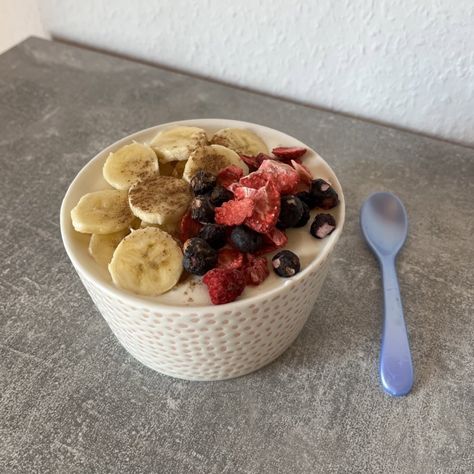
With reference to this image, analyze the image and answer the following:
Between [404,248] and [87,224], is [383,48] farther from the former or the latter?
[87,224]

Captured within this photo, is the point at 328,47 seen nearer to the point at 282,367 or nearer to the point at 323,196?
the point at 323,196

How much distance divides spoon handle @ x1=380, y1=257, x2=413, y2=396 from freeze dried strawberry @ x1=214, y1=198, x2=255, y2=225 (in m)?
0.26

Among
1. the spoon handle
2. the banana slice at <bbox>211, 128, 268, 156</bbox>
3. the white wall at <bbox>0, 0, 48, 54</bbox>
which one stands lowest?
the spoon handle

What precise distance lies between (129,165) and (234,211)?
0.17 m

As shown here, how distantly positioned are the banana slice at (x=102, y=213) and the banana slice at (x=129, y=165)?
18 mm

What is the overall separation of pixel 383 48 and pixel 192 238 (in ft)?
1.97

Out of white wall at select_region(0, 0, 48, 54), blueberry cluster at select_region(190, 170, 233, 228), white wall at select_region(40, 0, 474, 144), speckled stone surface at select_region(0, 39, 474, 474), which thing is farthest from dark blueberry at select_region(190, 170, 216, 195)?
white wall at select_region(0, 0, 48, 54)

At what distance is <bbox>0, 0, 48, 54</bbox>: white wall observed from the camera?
1.29 meters

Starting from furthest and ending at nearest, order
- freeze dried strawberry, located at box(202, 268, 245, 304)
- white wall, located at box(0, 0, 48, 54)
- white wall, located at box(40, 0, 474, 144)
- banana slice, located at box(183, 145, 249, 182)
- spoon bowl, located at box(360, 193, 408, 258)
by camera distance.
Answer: white wall, located at box(0, 0, 48, 54), white wall, located at box(40, 0, 474, 144), spoon bowl, located at box(360, 193, 408, 258), banana slice, located at box(183, 145, 249, 182), freeze dried strawberry, located at box(202, 268, 245, 304)

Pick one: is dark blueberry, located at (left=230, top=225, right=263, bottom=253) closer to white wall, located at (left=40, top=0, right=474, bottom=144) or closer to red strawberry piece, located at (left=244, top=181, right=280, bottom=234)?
red strawberry piece, located at (left=244, top=181, right=280, bottom=234)

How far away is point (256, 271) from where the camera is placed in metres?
0.56

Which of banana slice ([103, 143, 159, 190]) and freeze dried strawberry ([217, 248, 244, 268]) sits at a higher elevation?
banana slice ([103, 143, 159, 190])

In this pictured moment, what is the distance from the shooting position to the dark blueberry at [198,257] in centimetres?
55

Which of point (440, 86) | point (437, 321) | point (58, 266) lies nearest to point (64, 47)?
point (58, 266)
